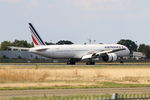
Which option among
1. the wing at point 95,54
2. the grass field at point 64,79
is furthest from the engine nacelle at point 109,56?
the grass field at point 64,79

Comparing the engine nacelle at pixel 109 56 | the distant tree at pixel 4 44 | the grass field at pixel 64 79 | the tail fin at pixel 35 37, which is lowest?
the grass field at pixel 64 79

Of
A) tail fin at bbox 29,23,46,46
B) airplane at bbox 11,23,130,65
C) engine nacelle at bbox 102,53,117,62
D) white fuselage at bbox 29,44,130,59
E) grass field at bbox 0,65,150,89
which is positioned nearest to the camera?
grass field at bbox 0,65,150,89

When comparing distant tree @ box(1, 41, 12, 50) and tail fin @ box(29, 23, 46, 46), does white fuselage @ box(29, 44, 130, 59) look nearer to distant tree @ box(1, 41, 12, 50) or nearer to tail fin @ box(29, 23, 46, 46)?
tail fin @ box(29, 23, 46, 46)

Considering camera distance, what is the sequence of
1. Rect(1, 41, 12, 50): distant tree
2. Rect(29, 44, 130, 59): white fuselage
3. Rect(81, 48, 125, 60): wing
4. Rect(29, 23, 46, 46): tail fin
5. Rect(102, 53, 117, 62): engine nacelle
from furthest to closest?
Rect(1, 41, 12, 50): distant tree, Rect(29, 23, 46, 46): tail fin, Rect(29, 44, 130, 59): white fuselage, Rect(81, 48, 125, 60): wing, Rect(102, 53, 117, 62): engine nacelle

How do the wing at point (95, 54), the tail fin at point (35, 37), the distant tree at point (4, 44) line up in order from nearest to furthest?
the wing at point (95, 54) < the tail fin at point (35, 37) < the distant tree at point (4, 44)

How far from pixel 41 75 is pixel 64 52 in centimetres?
3909

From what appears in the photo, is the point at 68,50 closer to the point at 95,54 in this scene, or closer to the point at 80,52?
the point at 80,52

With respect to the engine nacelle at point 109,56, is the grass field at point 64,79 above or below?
below

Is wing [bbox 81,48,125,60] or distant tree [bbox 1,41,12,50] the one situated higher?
distant tree [bbox 1,41,12,50]

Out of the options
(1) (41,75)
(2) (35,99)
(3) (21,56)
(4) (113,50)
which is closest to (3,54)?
(3) (21,56)

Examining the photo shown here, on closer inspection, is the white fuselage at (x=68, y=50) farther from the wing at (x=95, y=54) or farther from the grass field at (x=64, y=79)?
the grass field at (x=64, y=79)

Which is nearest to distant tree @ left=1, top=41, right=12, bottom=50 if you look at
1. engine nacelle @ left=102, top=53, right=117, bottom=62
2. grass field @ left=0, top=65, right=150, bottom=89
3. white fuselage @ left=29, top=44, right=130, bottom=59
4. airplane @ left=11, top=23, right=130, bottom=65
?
airplane @ left=11, top=23, right=130, bottom=65

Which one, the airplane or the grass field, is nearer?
the grass field

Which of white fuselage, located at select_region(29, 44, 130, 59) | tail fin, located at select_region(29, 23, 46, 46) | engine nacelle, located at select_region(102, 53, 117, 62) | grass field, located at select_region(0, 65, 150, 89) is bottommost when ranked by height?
grass field, located at select_region(0, 65, 150, 89)
